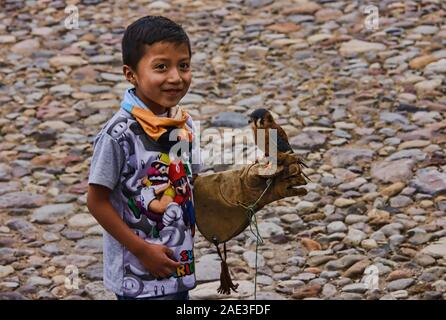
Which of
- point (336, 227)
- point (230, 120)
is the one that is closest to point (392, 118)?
point (230, 120)

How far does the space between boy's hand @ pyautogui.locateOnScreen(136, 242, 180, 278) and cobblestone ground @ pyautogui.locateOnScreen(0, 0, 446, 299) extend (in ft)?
5.66

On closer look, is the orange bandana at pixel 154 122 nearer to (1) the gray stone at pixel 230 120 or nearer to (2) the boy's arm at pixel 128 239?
(2) the boy's arm at pixel 128 239

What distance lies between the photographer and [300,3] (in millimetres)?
10227

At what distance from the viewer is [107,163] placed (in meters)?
3.70

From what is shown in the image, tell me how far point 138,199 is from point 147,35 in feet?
2.14

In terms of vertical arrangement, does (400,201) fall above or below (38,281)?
above

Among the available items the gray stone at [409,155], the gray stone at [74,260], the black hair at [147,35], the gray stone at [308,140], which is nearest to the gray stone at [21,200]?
the gray stone at [74,260]

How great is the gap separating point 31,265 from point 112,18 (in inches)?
190

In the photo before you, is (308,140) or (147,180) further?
(308,140)

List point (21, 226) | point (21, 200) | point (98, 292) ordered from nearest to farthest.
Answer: point (98, 292), point (21, 226), point (21, 200)

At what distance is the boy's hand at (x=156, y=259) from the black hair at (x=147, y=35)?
731 mm

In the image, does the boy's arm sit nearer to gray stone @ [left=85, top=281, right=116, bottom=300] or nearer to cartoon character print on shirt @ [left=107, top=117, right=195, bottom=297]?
cartoon character print on shirt @ [left=107, top=117, right=195, bottom=297]

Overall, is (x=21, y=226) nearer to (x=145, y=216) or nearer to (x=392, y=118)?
(x=145, y=216)

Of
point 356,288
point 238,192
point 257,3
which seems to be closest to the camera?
point 238,192
